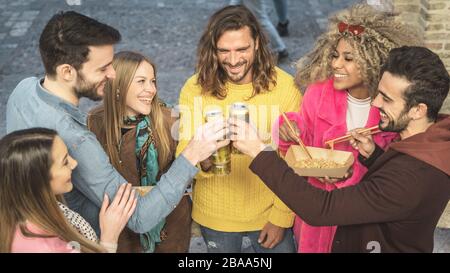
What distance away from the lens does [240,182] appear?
126 inches

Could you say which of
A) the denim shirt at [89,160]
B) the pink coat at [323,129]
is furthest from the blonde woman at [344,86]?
the denim shirt at [89,160]

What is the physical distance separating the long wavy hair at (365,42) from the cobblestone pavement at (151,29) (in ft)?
12.3

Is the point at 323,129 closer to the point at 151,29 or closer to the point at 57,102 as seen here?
the point at 57,102

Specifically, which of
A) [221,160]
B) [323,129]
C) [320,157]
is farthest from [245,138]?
[323,129]

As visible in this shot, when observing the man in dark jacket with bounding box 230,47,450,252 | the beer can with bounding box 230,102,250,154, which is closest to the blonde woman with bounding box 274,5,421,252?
the man in dark jacket with bounding box 230,47,450,252

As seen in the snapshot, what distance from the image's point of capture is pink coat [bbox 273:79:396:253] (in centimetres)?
313

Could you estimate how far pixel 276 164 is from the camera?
8.29 feet

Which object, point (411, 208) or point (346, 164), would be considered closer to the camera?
point (411, 208)

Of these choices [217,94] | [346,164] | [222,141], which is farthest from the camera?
[217,94]

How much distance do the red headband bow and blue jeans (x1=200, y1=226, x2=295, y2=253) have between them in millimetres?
1138

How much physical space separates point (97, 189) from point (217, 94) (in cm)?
87
